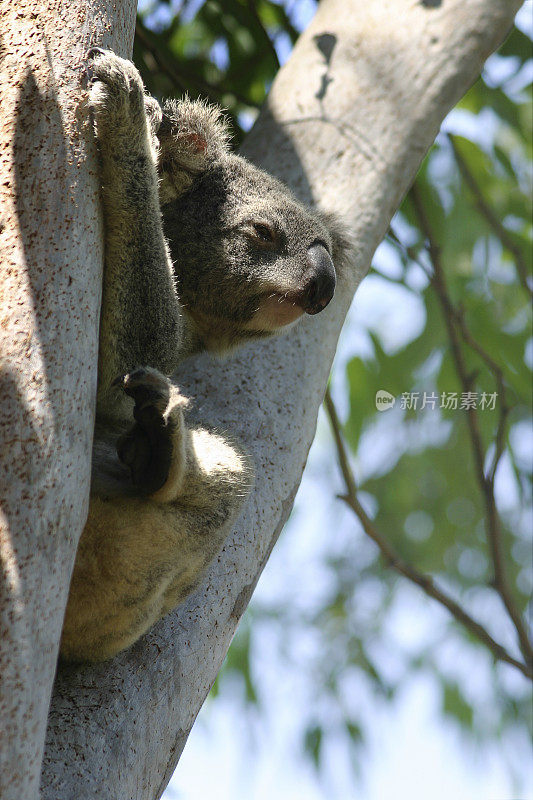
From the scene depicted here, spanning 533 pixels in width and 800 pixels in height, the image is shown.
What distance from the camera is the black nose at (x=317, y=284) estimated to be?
8.56 ft

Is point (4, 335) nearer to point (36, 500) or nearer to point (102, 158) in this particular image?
point (36, 500)

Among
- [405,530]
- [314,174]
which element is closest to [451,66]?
[314,174]

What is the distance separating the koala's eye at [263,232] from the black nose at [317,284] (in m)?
0.14

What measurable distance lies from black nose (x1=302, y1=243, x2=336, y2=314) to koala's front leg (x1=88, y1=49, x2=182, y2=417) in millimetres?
488

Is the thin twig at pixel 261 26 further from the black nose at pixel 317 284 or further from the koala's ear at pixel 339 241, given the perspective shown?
the black nose at pixel 317 284

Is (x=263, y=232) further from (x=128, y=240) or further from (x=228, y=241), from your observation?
(x=128, y=240)

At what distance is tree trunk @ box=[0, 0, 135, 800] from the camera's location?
136 centimetres

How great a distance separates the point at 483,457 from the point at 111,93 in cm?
274

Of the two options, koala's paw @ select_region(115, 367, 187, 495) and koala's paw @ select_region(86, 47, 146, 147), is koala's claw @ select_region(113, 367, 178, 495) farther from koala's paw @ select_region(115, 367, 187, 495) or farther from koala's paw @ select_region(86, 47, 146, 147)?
koala's paw @ select_region(86, 47, 146, 147)

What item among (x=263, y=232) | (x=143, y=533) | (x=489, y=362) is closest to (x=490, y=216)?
(x=489, y=362)

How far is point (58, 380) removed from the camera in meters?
1.53

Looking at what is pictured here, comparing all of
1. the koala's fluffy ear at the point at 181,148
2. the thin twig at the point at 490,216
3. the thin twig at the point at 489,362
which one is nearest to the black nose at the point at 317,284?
the koala's fluffy ear at the point at 181,148

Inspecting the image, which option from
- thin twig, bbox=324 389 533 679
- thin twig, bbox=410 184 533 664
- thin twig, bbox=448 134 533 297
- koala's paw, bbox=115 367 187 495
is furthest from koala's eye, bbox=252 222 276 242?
thin twig, bbox=448 134 533 297

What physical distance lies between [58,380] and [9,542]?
1.00ft
